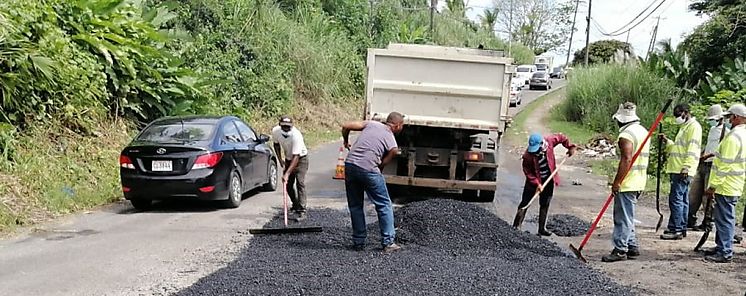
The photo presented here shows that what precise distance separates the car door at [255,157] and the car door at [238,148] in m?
0.13

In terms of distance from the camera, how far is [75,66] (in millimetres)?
12586

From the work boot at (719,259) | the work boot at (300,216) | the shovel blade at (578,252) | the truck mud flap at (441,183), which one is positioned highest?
the truck mud flap at (441,183)

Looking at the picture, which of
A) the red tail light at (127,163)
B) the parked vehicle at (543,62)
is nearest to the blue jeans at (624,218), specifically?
the red tail light at (127,163)

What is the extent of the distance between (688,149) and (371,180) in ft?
13.9

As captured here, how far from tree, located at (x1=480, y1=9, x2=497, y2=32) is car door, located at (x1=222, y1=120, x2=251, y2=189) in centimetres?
5742

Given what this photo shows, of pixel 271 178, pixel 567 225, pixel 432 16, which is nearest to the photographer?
pixel 567 225

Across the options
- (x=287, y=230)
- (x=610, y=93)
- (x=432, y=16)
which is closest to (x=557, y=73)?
(x=432, y=16)

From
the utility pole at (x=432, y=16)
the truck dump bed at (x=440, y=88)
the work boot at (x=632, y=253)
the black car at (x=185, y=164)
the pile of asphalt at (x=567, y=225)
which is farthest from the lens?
the utility pole at (x=432, y=16)

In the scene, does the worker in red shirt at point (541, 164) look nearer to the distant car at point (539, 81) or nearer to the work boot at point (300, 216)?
the work boot at point (300, 216)

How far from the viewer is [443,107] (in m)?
11.6

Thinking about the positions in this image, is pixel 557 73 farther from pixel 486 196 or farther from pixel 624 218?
pixel 624 218

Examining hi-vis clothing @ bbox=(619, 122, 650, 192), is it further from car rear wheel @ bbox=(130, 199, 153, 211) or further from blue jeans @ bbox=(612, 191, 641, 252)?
car rear wheel @ bbox=(130, 199, 153, 211)

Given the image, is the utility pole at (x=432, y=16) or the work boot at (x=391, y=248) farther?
the utility pole at (x=432, y=16)

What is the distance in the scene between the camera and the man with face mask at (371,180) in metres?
8.00
